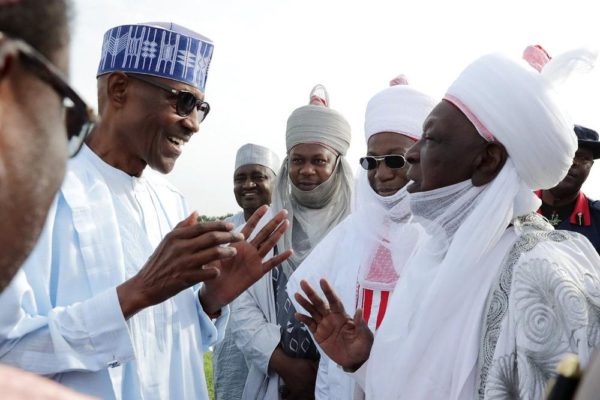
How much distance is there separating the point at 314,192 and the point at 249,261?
76.0 inches

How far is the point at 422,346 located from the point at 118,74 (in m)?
1.99

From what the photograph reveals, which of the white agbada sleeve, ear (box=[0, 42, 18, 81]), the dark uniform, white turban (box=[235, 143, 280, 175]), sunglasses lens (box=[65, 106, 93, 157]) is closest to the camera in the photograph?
ear (box=[0, 42, 18, 81])

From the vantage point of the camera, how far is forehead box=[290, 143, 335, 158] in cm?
509

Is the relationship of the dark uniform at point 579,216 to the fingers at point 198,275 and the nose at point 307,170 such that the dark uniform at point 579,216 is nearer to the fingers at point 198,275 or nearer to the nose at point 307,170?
the nose at point 307,170

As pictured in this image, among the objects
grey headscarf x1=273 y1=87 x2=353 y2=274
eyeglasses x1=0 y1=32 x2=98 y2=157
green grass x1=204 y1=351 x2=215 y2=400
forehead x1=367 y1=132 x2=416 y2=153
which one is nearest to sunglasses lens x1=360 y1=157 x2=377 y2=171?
forehead x1=367 y1=132 x2=416 y2=153

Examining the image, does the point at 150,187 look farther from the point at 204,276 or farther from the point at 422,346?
the point at 422,346

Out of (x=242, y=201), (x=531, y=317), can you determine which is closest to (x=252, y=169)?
(x=242, y=201)

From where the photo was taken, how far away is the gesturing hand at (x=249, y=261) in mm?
3037

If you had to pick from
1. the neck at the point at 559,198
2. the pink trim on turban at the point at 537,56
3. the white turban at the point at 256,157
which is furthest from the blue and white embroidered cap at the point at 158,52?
the neck at the point at 559,198

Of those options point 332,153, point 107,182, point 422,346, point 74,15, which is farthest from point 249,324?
point 74,15

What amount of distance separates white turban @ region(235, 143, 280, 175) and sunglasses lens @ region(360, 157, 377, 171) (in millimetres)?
3007

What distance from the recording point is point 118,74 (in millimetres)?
3213

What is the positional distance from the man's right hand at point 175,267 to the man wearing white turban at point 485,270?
539mm

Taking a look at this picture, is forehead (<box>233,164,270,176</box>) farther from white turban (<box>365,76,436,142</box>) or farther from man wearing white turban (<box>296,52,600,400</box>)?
man wearing white turban (<box>296,52,600,400</box>)
